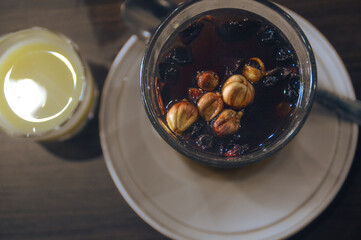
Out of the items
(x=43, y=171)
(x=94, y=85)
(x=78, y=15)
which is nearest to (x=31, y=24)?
(x=78, y=15)

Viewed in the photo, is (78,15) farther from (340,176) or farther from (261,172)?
(340,176)

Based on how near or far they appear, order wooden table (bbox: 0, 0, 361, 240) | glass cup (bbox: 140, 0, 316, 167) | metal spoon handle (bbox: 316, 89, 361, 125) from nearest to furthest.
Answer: glass cup (bbox: 140, 0, 316, 167) < metal spoon handle (bbox: 316, 89, 361, 125) < wooden table (bbox: 0, 0, 361, 240)

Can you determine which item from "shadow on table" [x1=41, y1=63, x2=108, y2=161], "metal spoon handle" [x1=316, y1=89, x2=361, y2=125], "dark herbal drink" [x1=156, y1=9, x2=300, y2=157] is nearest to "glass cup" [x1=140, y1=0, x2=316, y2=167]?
"dark herbal drink" [x1=156, y1=9, x2=300, y2=157]

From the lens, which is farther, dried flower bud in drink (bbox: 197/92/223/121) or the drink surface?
the drink surface

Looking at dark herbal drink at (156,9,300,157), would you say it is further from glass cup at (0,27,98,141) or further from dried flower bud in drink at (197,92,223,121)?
glass cup at (0,27,98,141)

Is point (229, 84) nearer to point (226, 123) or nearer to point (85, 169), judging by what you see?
point (226, 123)

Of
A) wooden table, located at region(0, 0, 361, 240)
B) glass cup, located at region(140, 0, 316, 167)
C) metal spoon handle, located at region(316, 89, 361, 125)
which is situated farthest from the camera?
wooden table, located at region(0, 0, 361, 240)

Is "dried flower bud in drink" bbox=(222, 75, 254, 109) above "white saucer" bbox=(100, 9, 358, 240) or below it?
above
